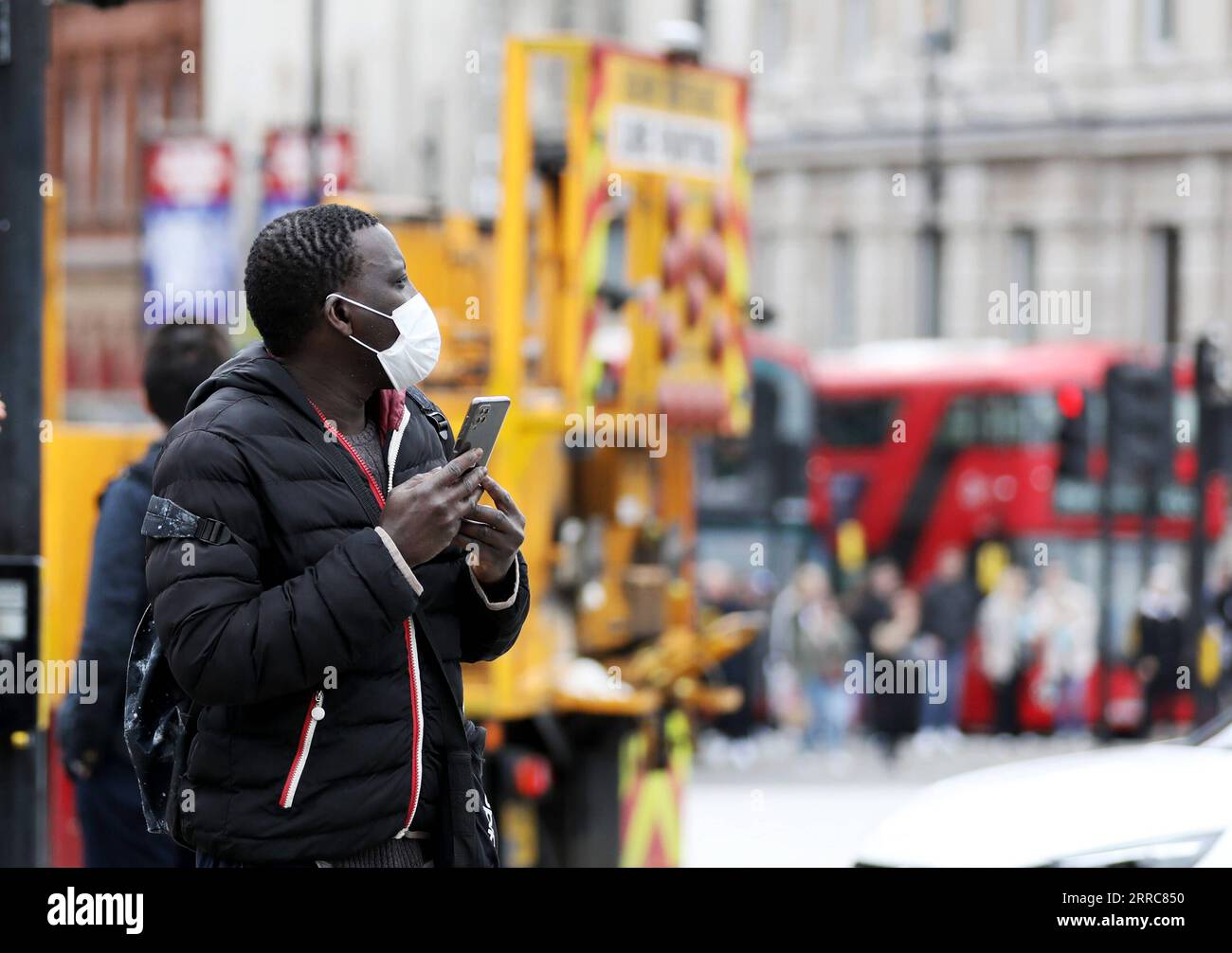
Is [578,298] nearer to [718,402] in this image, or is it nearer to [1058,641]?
[718,402]

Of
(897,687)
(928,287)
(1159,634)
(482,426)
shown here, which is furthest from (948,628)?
(928,287)

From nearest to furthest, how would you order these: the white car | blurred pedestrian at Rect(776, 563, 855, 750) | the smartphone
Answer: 1. the smartphone
2. the white car
3. blurred pedestrian at Rect(776, 563, 855, 750)

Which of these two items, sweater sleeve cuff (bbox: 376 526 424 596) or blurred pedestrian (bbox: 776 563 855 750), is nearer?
sweater sleeve cuff (bbox: 376 526 424 596)

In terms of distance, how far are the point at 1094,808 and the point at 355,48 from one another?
101 feet

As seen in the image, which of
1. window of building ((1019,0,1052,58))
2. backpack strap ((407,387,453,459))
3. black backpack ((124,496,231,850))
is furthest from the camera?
window of building ((1019,0,1052,58))

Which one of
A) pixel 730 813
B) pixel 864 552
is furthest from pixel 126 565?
pixel 864 552

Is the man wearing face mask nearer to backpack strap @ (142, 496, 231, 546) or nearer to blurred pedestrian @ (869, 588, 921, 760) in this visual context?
backpack strap @ (142, 496, 231, 546)

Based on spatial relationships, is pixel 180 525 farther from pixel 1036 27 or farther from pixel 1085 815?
pixel 1036 27

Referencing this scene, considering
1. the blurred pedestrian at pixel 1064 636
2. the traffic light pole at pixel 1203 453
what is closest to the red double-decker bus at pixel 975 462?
the blurred pedestrian at pixel 1064 636

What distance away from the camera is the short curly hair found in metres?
3.14

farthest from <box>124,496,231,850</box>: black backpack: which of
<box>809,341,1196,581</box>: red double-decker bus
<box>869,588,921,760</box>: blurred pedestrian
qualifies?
<box>809,341,1196,581</box>: red double-decker bus

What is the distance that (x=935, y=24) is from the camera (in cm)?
3494

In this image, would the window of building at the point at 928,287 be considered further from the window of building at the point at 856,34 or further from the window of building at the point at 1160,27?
the window of building at the point at 1160,27

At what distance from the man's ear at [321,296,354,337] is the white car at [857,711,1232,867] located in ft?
7.97
